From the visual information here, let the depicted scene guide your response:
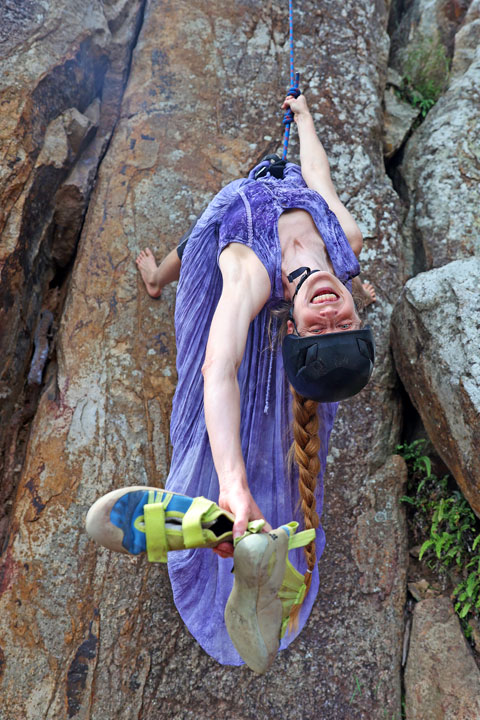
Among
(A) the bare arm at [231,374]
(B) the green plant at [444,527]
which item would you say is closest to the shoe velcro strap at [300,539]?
(A) the bare arm at [231,374]

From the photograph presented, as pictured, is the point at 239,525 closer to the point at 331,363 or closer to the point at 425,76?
the point at 331,363

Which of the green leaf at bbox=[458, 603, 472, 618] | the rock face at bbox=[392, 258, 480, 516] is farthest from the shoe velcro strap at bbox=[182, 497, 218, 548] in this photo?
the green leaf at bbox=[458, 603, 472, 618]

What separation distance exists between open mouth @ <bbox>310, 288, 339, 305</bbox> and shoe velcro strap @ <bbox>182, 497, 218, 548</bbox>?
2.64 ft

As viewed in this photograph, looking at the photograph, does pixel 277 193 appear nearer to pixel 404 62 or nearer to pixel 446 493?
pixel 446 493

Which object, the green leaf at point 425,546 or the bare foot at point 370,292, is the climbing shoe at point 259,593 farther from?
the bare foot at point 370,292

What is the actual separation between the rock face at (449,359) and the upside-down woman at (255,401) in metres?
0.69

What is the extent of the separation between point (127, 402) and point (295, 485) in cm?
109

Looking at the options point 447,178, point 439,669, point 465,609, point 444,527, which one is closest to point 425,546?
point 444,527

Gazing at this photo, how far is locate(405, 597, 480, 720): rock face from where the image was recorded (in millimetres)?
2906

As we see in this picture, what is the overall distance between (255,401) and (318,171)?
Result: 112cm

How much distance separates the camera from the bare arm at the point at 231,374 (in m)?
1.83

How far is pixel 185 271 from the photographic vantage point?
267 centimetres

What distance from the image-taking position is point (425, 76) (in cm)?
448

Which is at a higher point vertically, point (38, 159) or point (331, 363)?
point (38, 159)
